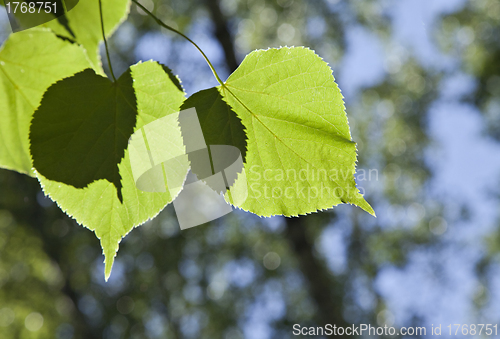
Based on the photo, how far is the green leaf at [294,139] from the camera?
0.59m

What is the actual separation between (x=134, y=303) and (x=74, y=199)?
10.9m

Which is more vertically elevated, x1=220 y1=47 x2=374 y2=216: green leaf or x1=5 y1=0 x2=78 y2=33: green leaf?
x1=5 y1=0 x2=78 y2=33: green leaf

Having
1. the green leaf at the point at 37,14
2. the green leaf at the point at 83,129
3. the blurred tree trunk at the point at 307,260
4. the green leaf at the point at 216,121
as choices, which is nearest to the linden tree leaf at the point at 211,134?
the green leaf at the point at 216,121

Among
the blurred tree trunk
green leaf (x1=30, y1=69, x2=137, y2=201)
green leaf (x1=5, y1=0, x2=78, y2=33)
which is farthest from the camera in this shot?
the blurred tree trunk

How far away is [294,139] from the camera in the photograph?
619 mm

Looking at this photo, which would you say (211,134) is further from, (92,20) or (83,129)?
(92,20)

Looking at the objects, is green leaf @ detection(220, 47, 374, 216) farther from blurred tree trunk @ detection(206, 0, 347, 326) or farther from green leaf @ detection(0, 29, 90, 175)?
blurred tree trunk @ detection(206, 0, 347, 326)

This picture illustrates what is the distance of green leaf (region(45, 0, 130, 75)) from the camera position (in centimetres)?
80

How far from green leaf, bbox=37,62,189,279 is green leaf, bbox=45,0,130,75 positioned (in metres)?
0.25

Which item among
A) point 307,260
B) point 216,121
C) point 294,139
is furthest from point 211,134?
point 307,260

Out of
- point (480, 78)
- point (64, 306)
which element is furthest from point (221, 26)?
point (64, 306)

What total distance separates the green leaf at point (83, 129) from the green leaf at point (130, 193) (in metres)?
0.01

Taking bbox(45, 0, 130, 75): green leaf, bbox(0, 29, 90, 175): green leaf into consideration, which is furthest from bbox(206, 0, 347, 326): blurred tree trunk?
bbox(0, 29, 90, 175): green leaf

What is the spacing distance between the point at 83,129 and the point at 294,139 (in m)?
0.36
